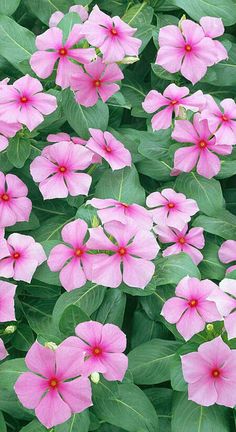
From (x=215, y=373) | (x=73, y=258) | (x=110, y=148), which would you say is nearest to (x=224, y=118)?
(x=110, y=148)

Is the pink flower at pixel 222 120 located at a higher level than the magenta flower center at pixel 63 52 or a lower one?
lower

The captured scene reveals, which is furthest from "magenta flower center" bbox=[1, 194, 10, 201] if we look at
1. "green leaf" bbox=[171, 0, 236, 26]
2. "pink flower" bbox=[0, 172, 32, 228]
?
"green leaf" bbox=[171, 0, 236, 26]

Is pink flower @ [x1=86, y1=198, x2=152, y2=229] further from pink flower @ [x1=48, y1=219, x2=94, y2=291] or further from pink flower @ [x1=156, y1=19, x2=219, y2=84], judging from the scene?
pink flower @ [x1=156, y1=19, x2=219, y2=84]

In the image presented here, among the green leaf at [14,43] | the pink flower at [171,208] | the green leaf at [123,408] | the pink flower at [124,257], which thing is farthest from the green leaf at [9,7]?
the green leaf at [123,408]

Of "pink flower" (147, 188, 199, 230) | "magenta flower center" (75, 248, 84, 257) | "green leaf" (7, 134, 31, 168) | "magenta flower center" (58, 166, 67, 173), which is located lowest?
"magenta flower center" (75, 248, 84, 257)

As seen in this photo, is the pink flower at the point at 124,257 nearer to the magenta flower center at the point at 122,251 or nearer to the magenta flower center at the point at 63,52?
the magenta flower center at the point at 122,251

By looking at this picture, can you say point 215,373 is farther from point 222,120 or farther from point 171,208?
point 222,120
